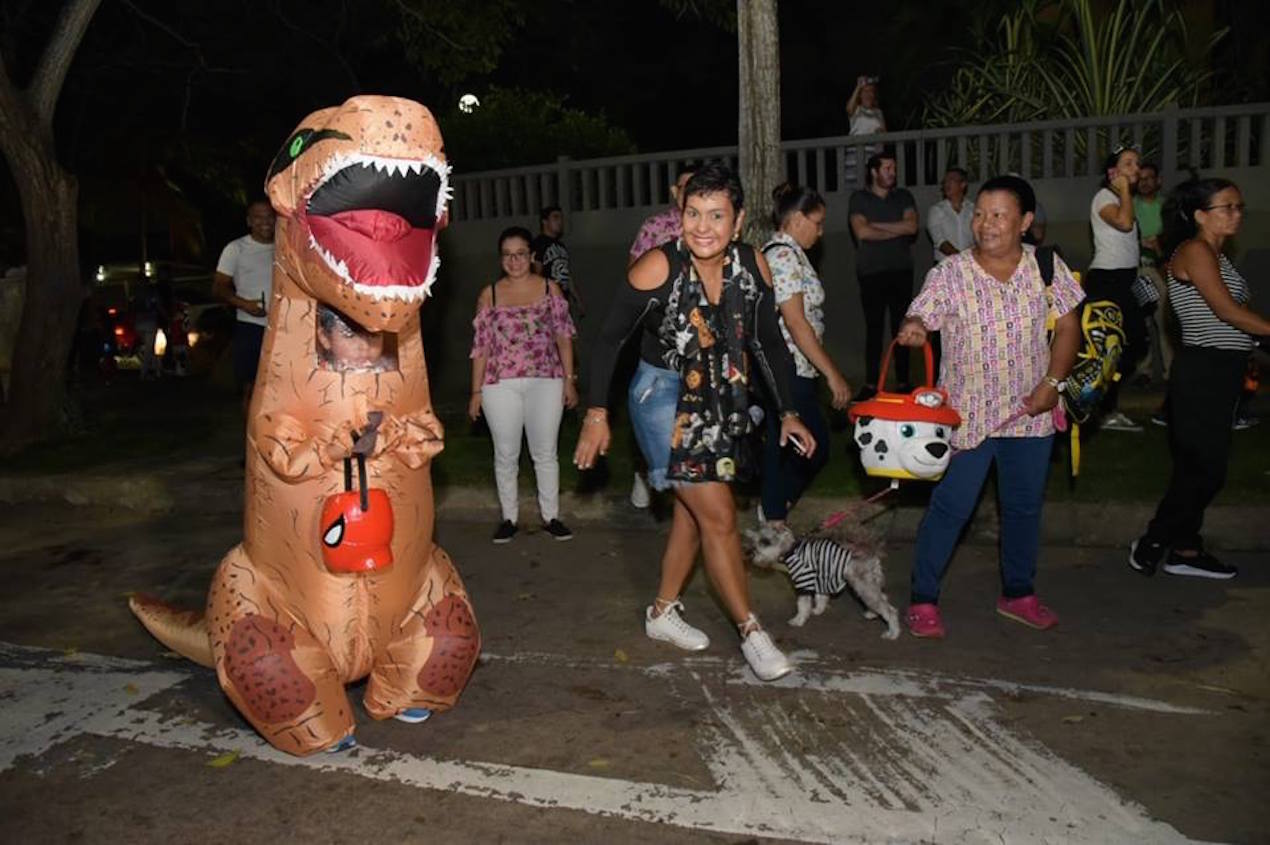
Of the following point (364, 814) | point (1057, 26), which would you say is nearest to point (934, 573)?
point (364, 814)

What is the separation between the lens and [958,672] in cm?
498

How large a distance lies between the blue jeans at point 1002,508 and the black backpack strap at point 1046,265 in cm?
61

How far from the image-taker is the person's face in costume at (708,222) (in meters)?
4.79

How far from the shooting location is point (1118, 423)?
8.71m

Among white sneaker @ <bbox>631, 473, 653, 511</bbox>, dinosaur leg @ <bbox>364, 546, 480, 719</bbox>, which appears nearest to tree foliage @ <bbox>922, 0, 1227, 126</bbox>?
white sneaker @ <bbox>631, 473, 653, 511</bbox>

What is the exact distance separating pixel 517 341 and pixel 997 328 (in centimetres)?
259

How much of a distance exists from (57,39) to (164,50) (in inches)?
437

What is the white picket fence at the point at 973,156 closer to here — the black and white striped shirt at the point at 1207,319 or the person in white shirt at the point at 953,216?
the person in white shirt at the point at 953,216

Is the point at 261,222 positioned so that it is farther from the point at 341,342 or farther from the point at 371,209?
the point at 371,209

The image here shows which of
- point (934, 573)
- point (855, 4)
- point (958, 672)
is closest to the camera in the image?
point (958, 672)

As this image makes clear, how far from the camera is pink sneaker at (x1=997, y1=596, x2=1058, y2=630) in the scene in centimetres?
545

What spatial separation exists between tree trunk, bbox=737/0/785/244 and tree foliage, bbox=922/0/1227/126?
5.18 m

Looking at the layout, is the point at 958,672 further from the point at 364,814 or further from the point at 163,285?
the point at 163,285

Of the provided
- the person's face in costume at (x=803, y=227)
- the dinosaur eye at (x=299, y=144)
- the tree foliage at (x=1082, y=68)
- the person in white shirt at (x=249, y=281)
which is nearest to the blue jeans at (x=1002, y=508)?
the person's face in costume at (x=803, y=227)
